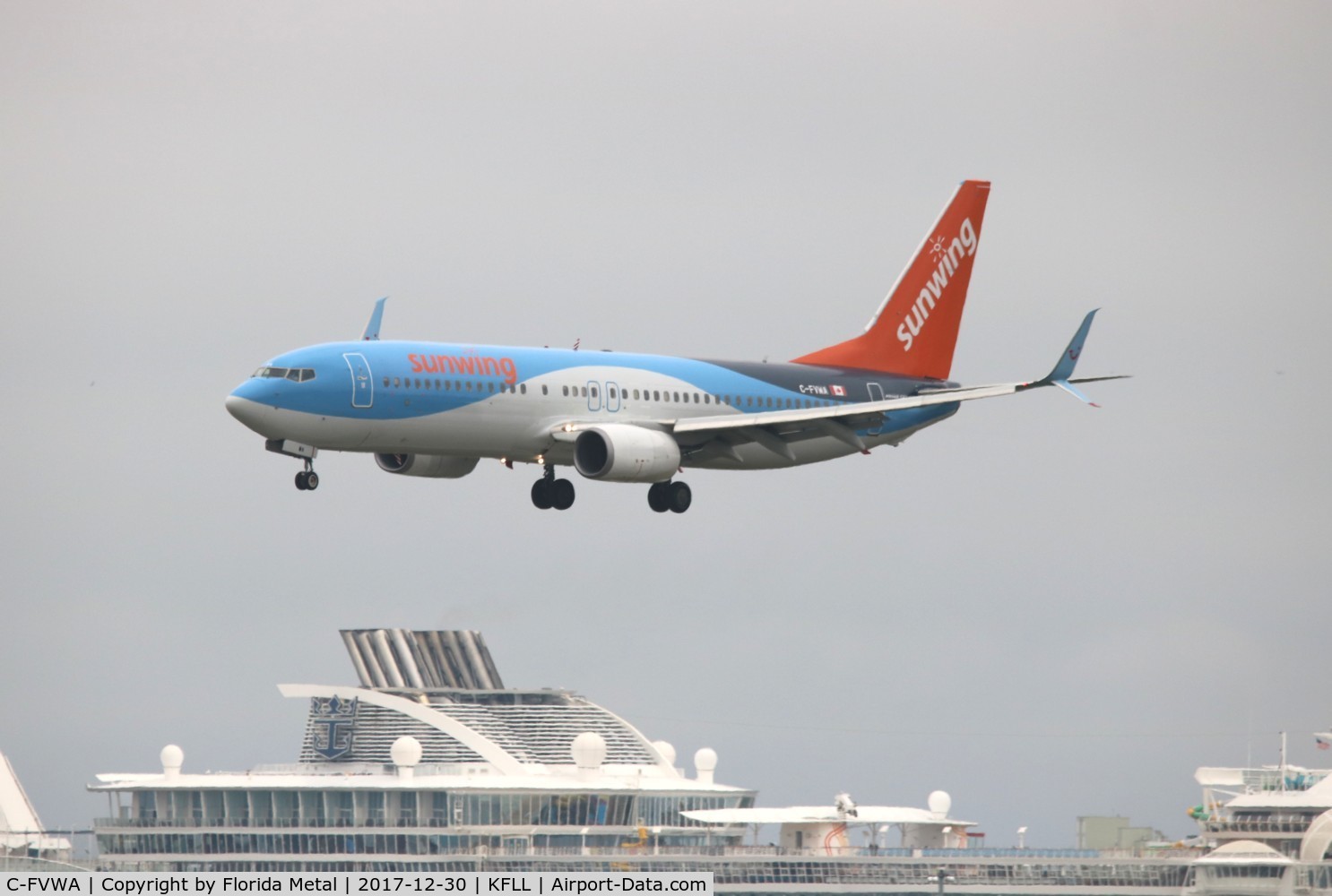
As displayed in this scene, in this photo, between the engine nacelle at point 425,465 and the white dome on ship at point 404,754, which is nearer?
the engine nacelle at point 425,465

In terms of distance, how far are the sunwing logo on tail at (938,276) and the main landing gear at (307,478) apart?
24.9 metres

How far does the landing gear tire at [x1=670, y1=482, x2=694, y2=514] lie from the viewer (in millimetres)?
86000

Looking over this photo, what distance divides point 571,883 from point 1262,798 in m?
72.6

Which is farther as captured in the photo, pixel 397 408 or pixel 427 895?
pixel 427 895

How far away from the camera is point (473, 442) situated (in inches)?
3103

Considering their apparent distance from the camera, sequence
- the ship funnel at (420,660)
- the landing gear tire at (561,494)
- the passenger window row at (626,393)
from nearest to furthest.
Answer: the passenger window row at (626,393)
the landing gear tire at (561,494)
the ship funnel at (420,660)

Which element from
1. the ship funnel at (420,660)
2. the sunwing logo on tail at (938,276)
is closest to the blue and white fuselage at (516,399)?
the sunwing logo on tail at (938,276)

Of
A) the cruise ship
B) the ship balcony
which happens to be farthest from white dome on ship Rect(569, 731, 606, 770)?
the ship balcony

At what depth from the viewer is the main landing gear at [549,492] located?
280ft

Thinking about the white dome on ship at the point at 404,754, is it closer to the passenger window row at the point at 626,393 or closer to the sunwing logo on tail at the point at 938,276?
the sunwing logo on tail at the point at 938,276

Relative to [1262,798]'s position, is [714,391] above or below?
above

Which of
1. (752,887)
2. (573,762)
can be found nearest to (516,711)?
(573,762)

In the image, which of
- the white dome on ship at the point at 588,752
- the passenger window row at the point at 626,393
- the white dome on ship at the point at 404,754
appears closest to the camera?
the passenger window row at the point at 626,393

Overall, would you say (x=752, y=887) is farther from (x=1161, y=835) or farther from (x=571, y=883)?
(x=571, y=883)
